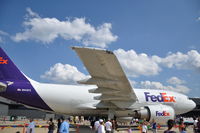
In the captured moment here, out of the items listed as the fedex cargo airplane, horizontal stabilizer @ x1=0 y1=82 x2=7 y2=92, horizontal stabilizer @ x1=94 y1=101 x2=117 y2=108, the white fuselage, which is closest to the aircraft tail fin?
the fedex cargo airplane

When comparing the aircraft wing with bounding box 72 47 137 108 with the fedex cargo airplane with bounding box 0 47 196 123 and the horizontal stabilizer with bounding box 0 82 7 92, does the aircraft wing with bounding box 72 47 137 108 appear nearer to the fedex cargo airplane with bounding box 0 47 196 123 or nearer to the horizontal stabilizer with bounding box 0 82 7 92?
the fedex cargo airplane with bounding box 0 47 196 123

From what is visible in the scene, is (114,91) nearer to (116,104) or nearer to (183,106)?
(116,104)

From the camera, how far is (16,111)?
163 ft

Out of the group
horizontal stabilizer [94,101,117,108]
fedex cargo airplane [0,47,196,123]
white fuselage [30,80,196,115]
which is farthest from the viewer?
white fuselage [30,80,196,115]

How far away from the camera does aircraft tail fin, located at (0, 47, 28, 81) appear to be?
15.4m

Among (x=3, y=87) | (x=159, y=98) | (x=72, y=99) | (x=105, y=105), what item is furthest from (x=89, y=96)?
(x=3, y=87)

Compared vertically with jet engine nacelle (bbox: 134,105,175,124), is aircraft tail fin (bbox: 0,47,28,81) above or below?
above

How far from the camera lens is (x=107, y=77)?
12977 mm

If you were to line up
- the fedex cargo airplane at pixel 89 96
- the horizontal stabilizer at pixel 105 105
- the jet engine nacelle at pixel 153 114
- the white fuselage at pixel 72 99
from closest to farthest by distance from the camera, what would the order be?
the fedex cargo airplane at pixel 89 96, the jet engine nacelle at pixel 153 114, the horizontal stabilizer at pixel 105 105, the white fuselage at pixel 72 99

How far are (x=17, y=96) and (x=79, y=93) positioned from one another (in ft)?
15.9

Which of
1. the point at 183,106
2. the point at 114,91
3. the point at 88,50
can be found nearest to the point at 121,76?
the point at 114,91

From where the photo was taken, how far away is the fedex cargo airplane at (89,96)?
13.4m

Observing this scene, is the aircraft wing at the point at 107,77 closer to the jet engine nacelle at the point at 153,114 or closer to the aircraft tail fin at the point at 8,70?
the jet engine nacelle at the point at 153,114

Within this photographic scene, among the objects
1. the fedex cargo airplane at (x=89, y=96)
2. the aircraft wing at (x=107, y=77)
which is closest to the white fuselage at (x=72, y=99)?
the fedex cargo airplane at (x=89, y=96)
